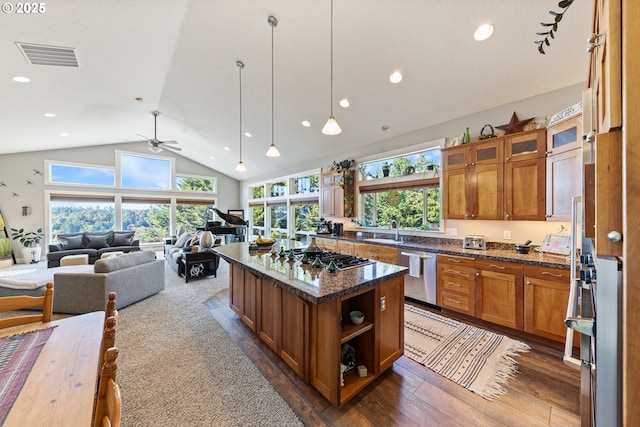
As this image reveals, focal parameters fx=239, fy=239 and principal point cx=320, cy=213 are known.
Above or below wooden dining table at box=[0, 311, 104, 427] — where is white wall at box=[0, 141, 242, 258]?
above

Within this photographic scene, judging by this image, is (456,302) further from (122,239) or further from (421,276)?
(122,239)

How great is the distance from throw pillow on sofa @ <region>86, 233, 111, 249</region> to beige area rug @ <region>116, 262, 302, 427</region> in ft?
13.4

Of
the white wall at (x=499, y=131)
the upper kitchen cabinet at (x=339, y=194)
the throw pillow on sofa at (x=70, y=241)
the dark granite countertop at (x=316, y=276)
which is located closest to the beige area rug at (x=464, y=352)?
the dark granite countertop at (x=316, y=276)

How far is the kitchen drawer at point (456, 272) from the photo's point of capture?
9.85ft

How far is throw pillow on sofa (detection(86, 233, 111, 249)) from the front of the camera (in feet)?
20.1

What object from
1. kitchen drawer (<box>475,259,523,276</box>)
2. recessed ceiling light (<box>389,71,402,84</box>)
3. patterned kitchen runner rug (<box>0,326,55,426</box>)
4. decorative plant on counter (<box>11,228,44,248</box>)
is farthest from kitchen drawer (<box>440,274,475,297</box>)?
decorative plant on counter (<box>11,228,44,248</box>)

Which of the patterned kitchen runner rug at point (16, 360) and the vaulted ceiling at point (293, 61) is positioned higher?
the vaulted ceiling at point (293, 61)

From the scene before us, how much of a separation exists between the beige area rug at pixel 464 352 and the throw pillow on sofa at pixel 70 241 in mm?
7724

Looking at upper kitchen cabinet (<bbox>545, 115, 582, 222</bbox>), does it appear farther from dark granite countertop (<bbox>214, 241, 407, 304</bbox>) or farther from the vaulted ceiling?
dark granite countertop (<bbox>214, 241, 407, 304</bbox>)

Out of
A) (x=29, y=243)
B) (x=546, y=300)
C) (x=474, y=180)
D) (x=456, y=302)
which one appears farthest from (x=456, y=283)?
(x=29, y=243)

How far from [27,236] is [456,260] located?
1015 cm

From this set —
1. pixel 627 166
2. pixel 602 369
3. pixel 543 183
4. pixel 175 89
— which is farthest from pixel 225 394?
pixel 175 89

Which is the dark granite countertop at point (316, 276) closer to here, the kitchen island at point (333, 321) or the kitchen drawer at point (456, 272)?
the kitchen island at point (333, 321)

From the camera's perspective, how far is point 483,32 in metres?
2.41
